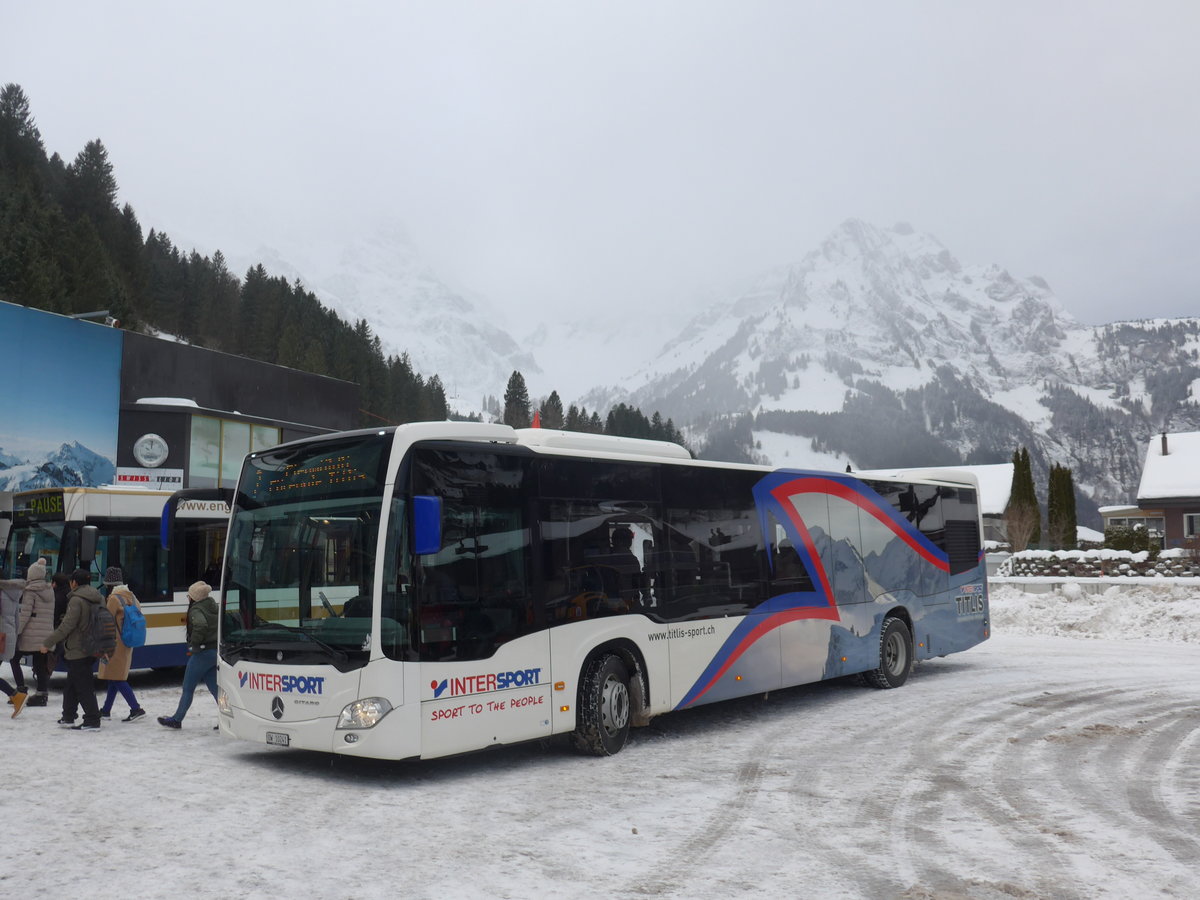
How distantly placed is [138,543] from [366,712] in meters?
7.99

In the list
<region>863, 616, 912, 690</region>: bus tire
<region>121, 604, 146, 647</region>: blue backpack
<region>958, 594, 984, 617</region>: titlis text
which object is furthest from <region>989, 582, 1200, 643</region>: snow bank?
<region>121, 604, 146, 647</region>: blue backpack

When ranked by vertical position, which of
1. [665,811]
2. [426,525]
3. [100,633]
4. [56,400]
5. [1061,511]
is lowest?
[665,811]

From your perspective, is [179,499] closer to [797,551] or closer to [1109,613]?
[797,551]

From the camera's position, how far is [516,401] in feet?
376

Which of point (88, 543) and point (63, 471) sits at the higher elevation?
point (63, 471)

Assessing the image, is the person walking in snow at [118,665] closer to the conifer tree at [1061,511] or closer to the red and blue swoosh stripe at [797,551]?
the red and blue swoosh stripe at [797,551]

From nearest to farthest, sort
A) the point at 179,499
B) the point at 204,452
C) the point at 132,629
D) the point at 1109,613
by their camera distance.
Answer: the point at 132,629, the point at 179,499, the point at 1109,613, the point at 204,452

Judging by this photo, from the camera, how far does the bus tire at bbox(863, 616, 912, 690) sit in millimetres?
14133

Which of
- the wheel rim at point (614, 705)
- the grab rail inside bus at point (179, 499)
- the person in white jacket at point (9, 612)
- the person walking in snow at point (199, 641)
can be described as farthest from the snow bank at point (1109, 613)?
the person in white jacket at point (9, 612)

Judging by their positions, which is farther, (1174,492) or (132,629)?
(1174,492)

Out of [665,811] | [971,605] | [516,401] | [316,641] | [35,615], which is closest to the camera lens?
[665,811]

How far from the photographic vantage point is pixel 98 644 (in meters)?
11.0

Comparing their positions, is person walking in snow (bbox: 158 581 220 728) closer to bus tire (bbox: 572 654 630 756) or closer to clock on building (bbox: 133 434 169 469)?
bus tire (bbox: 572 654 630 756)

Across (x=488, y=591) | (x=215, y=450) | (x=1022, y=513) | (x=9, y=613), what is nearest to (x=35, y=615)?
(x=9, y=613)
